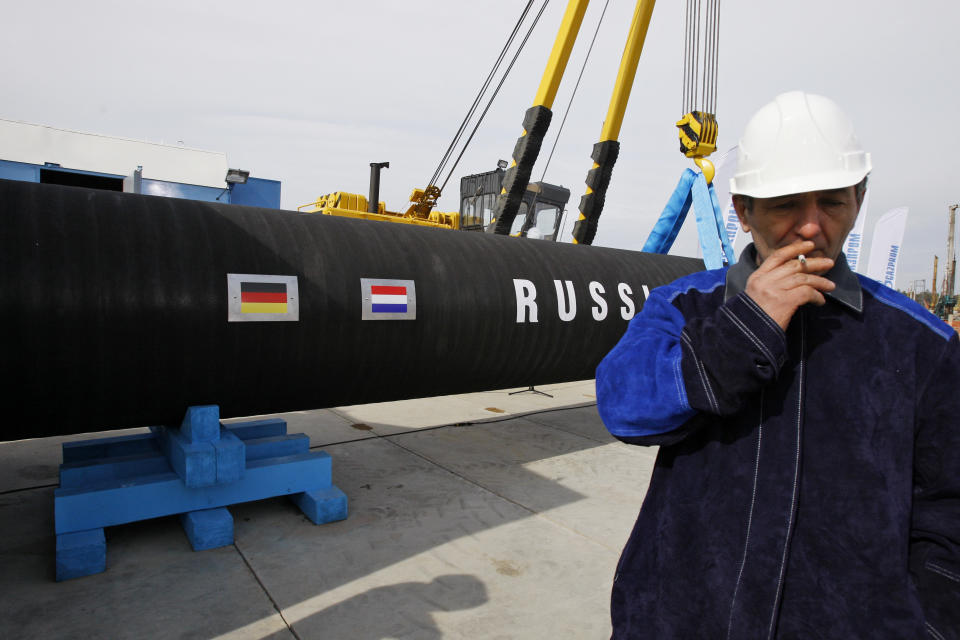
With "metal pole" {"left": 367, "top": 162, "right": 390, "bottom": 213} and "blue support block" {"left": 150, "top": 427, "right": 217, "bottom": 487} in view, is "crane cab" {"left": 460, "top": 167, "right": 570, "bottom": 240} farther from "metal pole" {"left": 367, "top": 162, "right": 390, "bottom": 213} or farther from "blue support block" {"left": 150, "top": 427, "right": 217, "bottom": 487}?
"blue support block" {"left": 150, "top": 427, "right": 217, "bottom": 487}

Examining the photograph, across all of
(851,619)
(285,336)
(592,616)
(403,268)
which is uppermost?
(403,268)

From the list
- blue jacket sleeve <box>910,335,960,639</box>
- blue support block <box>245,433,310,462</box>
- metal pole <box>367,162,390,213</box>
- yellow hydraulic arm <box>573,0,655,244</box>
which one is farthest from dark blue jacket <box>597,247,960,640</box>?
metal pole <box>367,162,390,213</box>

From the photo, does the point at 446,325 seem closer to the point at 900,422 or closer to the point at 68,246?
the point at 68,246

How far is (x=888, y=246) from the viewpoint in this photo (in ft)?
49.8

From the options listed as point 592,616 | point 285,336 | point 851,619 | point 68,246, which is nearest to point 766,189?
point 851,619

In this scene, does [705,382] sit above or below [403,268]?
below

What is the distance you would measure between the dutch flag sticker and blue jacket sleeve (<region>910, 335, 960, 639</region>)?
2.49 m

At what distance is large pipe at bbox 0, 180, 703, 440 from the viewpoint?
91.2 inches

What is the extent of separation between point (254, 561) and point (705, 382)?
2431 millimetres

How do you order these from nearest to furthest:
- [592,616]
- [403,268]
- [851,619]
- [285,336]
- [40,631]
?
[851,619] < [40,631] < [592,616] < [285,336] < [403,268]

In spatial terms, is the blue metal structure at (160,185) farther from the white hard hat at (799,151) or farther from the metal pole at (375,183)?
the white hard hat at (799,151)

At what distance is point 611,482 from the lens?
151 inches

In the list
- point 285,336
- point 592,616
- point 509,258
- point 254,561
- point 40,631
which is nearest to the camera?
point 40,631

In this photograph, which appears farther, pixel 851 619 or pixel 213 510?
pixel 213 510
